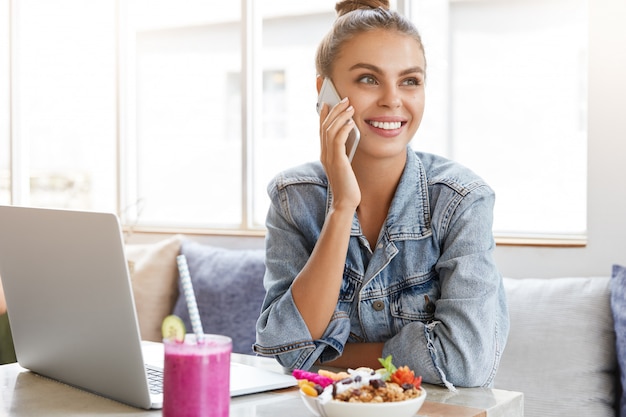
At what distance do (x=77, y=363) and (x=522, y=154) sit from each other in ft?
9.58

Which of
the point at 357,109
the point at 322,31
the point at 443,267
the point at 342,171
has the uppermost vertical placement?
the point at 322,31

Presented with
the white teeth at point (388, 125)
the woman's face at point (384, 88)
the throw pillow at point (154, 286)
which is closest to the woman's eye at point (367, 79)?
the woman's face at point (384, 88)

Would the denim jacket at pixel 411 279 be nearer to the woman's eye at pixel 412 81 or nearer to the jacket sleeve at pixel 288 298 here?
the jacket sleeve at pixel 288 298

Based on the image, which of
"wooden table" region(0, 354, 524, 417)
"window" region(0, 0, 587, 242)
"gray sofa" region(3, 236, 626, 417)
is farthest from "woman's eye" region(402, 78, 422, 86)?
"window" region(0, 0, 587, 242)

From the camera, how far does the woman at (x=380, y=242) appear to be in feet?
5.23

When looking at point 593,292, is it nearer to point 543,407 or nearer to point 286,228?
point 543,407

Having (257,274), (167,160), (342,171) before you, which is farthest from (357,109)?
(167,160)

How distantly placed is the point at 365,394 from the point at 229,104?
474 cm

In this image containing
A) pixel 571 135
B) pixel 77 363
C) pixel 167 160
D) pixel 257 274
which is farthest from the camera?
pixel 167 160

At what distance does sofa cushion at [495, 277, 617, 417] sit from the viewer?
2596mm

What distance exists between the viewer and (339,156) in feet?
5.81

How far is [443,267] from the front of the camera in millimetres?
1676

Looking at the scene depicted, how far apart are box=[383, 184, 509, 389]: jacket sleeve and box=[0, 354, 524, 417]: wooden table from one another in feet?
0.20

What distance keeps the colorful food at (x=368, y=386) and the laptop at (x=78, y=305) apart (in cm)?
23
